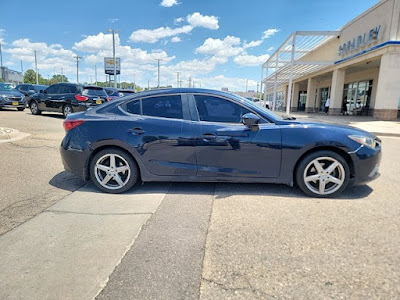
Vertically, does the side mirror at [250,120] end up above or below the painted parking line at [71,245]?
above

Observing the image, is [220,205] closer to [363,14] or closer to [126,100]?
[126,100]

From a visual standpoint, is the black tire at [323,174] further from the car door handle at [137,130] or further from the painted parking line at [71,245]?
the car door handle at [137,130]

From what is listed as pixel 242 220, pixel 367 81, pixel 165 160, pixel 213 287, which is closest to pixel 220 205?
pixel 242 220

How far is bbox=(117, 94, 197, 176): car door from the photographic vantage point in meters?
3.89

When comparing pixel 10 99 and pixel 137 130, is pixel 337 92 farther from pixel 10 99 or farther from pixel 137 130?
pixel 10 99

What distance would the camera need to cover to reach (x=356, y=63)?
19516 millimetres

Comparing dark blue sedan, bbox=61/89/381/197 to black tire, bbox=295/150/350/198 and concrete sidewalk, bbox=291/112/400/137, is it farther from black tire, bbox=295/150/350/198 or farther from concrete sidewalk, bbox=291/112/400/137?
concrete sidewalk, bbox=291/112/400/137

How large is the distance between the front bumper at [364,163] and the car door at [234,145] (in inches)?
41.8

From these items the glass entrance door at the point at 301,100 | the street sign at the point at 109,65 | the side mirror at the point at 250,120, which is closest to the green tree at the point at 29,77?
the street sign at the point at 109,65

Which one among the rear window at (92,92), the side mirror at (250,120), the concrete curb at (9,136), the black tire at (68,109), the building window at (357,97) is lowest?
the concrete curb at (9,136)

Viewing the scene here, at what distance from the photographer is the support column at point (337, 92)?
73.2 feet

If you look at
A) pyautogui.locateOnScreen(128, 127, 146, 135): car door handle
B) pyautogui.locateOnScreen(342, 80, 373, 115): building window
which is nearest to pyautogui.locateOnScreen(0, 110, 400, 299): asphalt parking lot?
pyautogui.locateOnScreen(128, 127, 146, 135): car door handle

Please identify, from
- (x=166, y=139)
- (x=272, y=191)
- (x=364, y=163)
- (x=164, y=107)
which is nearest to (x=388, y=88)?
(x=364, y=163)

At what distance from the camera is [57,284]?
2.08 m
